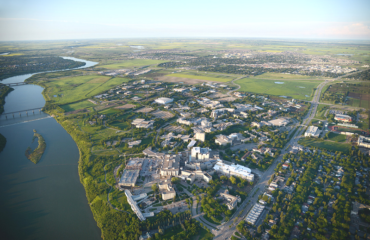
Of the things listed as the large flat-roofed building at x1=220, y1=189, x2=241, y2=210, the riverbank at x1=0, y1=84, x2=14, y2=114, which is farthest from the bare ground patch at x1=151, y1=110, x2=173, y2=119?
the riverbank at x1=0, y1=84, x2=14, y2=114

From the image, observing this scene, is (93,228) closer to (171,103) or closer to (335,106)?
(171,103)

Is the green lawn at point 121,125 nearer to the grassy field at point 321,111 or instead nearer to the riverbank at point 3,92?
the riverbank at point 3,92

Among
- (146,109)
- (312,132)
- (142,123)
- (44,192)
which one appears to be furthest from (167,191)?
(146,109)

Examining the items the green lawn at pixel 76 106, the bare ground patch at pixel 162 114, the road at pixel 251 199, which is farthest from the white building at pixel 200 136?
the green lawn at pixel 76 106

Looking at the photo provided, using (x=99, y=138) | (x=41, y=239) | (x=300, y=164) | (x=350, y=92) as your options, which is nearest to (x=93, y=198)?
(x=41, y=239)

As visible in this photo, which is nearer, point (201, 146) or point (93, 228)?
point (93, 228)

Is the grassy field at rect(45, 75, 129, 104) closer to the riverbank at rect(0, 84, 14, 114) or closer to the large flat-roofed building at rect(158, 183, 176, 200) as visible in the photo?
the riverbank at rect(0, 84, 14, 114)
